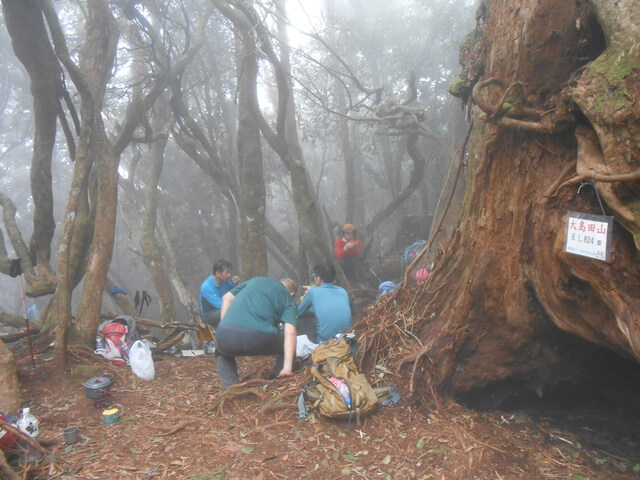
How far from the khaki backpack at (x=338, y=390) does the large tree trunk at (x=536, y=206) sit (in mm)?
578

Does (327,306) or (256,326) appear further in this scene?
(327,306)

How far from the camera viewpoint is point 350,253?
383 inches

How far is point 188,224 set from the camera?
51.9ft

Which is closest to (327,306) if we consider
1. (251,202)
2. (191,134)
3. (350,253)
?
(251,202)

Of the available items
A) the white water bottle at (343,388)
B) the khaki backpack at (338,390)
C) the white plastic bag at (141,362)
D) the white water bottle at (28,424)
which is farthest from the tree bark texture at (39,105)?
the white water bottle at (343,388)

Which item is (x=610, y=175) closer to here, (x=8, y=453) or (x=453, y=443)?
(x=453, y=443)

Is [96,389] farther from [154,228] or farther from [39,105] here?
[154,228]

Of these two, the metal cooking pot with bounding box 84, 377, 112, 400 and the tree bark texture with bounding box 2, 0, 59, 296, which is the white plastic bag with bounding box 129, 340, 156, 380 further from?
the tree bark texture with bounding box 2, 0, 59, 296

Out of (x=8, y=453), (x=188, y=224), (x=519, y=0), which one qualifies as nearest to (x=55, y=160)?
(x=188, y=224)

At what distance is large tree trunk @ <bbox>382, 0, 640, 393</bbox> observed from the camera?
2645mm

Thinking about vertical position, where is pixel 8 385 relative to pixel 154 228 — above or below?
below

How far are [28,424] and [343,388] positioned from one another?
8.72ft

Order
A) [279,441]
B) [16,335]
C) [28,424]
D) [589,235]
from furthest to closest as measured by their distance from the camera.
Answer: [16,335] < [279,441] < [28,424] < [589,235]

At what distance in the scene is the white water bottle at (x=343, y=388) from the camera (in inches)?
143
